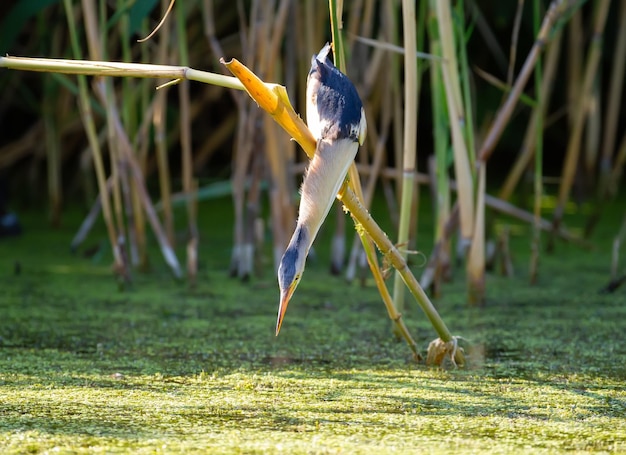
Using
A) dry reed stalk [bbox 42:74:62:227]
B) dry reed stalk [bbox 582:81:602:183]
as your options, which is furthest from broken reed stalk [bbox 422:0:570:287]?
dry reed stalk [bbox 42:74:62:227]

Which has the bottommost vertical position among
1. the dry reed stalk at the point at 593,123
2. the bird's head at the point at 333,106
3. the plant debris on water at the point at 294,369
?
the plant debris on water at the point at 294,369

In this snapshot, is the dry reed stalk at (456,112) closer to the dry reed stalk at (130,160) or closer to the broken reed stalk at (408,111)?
the broken reed stalk at (408,111)

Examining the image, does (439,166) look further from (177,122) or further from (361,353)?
(177,122)

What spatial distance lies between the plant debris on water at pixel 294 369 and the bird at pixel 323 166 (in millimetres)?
162

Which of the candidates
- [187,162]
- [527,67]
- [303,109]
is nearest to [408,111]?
[527,67]

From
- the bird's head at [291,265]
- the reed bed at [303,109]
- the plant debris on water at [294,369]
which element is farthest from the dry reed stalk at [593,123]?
the bird's head at [291,265]

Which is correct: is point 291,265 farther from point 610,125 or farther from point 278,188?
point 610,125

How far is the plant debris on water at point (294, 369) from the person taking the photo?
1.12m

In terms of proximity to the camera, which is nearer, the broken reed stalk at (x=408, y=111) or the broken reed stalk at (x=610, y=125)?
the broken reed stalk at (x=408, y=111)

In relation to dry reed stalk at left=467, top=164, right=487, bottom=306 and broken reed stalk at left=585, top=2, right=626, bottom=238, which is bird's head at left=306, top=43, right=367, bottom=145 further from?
broken reed stalk at left=585, top=2, right=626, bottom=238

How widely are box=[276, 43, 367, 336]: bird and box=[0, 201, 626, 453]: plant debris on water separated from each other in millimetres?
162

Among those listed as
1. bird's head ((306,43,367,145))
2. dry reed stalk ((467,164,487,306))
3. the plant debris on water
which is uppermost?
bird's head ((306,43,367,145))

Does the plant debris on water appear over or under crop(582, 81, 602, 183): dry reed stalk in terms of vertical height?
under

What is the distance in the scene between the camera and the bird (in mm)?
1143
